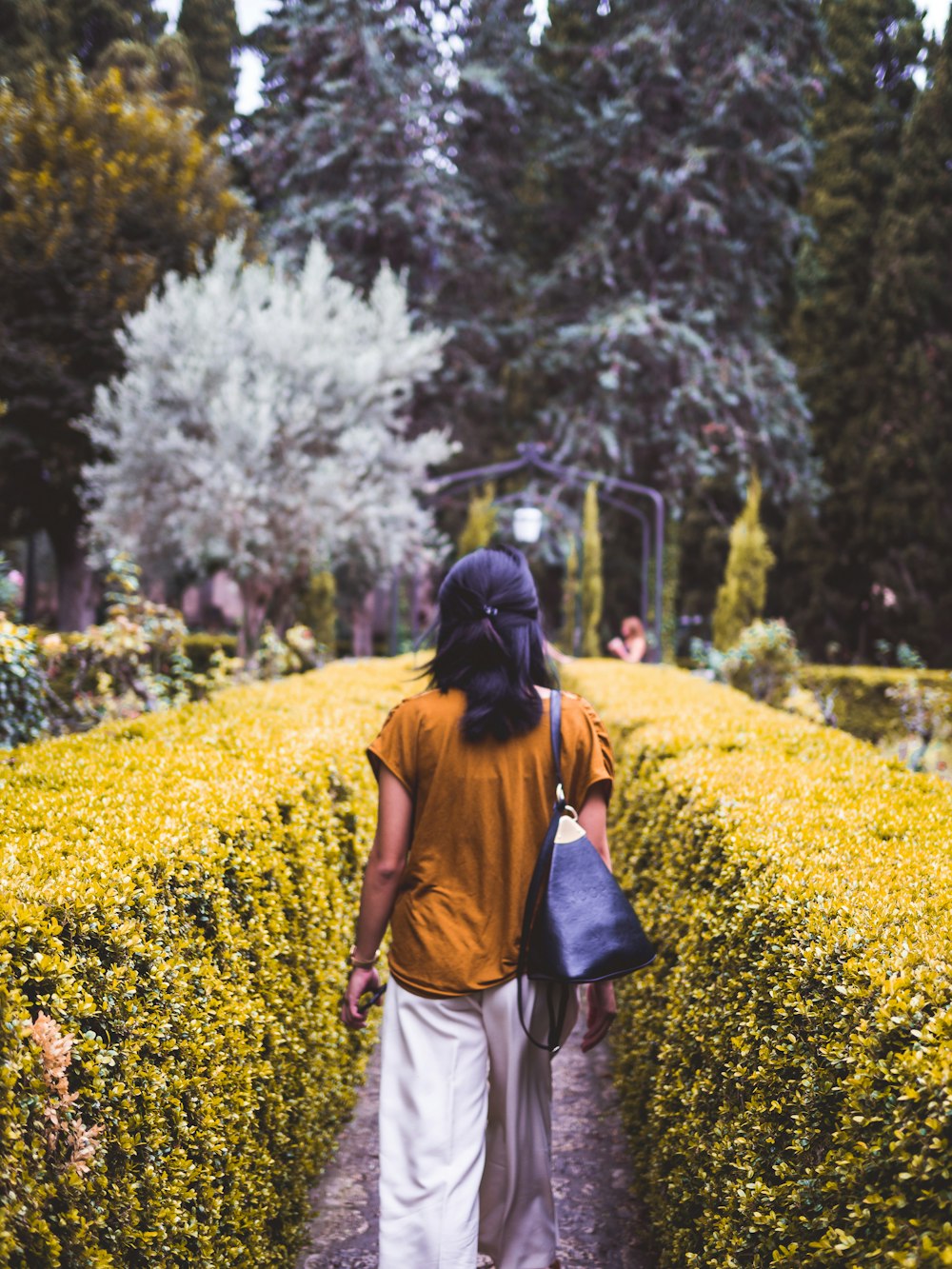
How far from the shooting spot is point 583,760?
247cm

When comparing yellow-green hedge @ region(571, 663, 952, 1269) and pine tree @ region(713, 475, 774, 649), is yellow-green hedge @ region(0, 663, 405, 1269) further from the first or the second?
pine tree @ region(713, 475, 774, 649)

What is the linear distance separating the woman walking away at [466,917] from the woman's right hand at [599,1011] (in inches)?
6.2

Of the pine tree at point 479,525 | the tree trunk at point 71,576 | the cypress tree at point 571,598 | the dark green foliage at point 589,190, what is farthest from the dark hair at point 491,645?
the cypress tree at point 571,598

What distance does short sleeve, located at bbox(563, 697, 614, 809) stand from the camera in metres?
2.45

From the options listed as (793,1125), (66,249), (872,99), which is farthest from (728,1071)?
(872,99)

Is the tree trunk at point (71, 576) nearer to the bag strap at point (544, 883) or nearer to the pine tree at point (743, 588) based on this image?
the pine tree at point (743, 588)

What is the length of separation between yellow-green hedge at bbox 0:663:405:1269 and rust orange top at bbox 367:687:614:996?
1.55ft

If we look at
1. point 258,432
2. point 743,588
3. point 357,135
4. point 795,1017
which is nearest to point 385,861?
point 795,1017

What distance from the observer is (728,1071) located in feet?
7.92

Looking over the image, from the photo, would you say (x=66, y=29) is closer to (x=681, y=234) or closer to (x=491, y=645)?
(x=681, y=234)

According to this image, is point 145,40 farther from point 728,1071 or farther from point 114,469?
point 728,1071

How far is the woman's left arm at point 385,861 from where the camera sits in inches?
95.0

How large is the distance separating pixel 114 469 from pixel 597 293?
13026 millimetres

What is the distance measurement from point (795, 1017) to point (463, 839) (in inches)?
31.6
